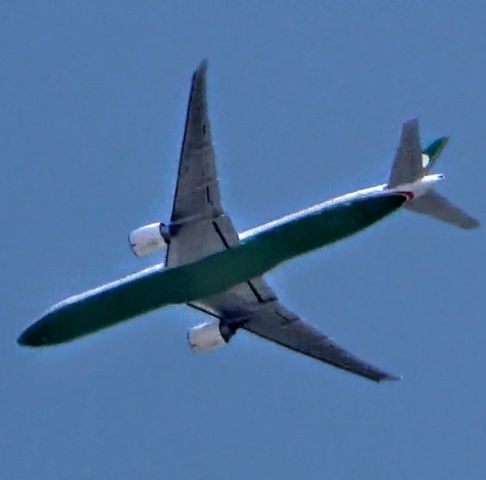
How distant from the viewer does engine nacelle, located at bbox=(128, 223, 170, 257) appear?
8725cm

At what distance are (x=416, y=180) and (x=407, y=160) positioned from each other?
2.95 feet

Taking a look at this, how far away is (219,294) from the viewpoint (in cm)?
9100

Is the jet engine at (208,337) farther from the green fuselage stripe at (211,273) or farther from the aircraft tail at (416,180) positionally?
the aircraft tail at (416,180)

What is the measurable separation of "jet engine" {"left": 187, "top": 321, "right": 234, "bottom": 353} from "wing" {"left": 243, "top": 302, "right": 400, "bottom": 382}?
107cm

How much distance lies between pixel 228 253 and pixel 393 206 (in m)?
6.54

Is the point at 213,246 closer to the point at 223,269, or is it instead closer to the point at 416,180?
the point at 223,269

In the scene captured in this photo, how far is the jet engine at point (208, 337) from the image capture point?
92.4m

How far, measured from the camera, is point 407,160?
85.5 metres

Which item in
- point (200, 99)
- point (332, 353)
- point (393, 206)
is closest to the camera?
point (200, 99)

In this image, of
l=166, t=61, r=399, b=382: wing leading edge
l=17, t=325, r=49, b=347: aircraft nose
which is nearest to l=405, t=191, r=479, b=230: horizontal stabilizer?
l=166, t=61, r=399, b=382: wing leading edge

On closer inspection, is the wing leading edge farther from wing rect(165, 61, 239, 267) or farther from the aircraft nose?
the aircraft nose

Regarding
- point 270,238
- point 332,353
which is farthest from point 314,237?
point 332,353

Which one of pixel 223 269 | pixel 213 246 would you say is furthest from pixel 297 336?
pixel 213 246

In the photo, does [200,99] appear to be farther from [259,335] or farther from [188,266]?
[259,335]
